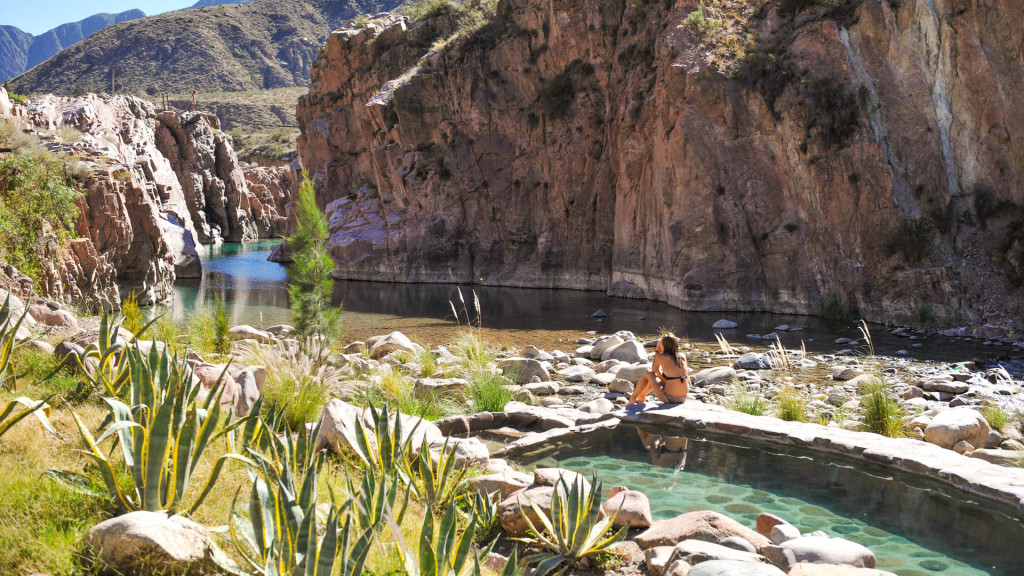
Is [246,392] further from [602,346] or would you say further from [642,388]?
[602,346]

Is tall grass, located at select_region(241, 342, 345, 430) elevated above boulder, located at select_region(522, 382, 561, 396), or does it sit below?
above

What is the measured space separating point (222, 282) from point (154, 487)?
3602 centimetres

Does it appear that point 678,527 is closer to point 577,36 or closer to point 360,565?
point 360,565

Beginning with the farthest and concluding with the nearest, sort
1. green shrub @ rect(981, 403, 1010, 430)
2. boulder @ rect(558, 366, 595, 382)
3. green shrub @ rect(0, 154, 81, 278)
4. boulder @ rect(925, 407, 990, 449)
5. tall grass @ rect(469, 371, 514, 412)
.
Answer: green shrub @ rect(0, 154, 81, 278), boulder @ rect(558, 366, 595, 382), tall grass @ rect(469, 371, 514, 412), green shrub @ rect(981, 403, 1010, 430), boulder @ rect(925, 407, 990, 449)

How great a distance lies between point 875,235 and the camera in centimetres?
2134

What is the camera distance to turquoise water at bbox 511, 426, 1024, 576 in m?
5.02

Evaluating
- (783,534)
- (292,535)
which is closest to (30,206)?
(292,535)

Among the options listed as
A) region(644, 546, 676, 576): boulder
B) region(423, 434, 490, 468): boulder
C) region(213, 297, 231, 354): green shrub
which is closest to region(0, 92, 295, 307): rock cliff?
region(213, 297, 231, 354): green shrub

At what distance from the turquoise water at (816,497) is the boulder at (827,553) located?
0.46 metres

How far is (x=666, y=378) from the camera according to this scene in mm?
9062

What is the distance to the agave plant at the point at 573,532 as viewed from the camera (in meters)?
4.26

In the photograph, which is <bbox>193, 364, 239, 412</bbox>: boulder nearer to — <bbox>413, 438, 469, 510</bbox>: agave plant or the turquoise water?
<bbox>413, 438, 469, 510</bbox>: agave plant

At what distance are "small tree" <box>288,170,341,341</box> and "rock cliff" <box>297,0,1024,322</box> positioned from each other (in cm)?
1627

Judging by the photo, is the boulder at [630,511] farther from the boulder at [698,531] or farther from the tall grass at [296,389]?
the tall grass at [296,389]
